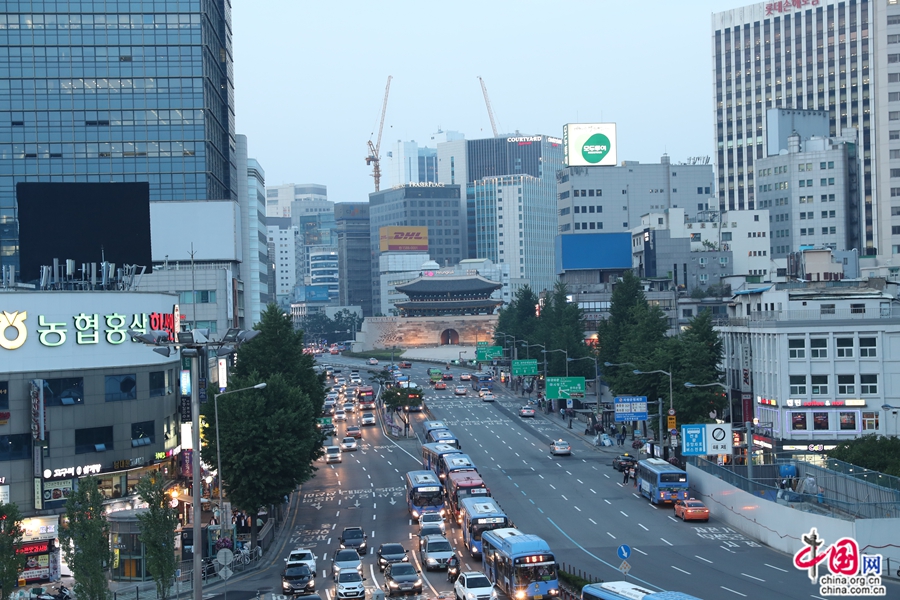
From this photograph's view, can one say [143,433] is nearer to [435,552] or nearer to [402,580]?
[435,552]

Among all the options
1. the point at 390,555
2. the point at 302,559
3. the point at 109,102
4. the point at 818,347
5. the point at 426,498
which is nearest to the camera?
the point at 302,559

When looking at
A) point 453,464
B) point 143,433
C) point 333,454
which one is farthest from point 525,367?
point 143,433

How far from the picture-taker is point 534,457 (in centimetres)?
8619

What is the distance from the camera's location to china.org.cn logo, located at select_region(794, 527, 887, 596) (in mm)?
40969

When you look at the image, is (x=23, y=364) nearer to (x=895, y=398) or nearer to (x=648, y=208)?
(x=895, y=398)

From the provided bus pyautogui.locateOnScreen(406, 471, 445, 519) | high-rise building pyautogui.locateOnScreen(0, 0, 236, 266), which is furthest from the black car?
high-rise building pyautogui.locateOnScreen(0, 0, 236, 266)

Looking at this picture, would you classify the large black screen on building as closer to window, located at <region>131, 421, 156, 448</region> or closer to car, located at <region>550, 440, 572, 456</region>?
window, located at <region>131, 421, 156, 448</region>

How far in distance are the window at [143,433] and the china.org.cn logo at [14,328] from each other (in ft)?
26.1

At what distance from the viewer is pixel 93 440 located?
56.8m

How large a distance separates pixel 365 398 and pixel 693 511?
75899 millimetres

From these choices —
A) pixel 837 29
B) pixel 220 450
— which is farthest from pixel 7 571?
pixel 837 29

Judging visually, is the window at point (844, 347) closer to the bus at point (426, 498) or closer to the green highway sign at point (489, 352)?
the bus at point (426, 498)

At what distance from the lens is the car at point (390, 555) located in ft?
156

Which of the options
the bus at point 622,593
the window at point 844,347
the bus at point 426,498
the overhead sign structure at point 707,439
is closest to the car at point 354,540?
the bus at point 426,498
